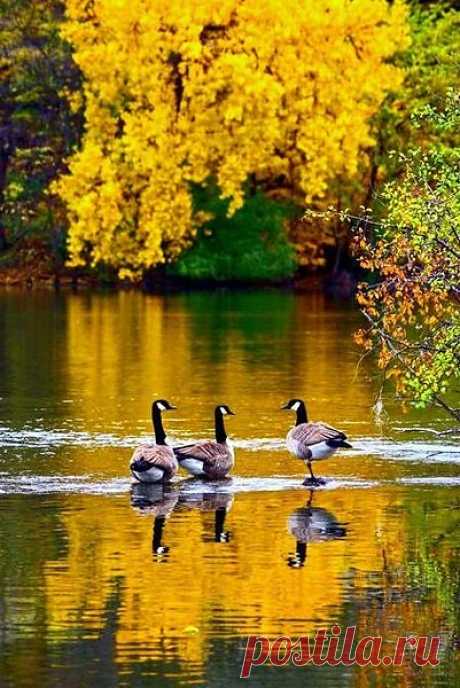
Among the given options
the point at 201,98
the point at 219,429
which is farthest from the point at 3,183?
the point at 219,429

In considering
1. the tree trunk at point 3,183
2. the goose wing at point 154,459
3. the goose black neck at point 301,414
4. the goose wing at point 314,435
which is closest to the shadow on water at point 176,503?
the goose wing at point 154,459

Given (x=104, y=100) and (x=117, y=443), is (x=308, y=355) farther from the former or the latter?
(x=104, y=100)

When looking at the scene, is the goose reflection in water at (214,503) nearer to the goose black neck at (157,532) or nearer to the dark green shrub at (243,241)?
the goose black neck at (157,532)

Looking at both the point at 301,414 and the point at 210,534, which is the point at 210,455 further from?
the point at 210,534

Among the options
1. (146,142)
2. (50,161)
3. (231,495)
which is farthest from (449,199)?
(50,161)

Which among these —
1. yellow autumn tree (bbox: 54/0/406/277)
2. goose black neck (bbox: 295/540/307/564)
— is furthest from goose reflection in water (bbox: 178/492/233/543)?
yellow autumn tree (bbox: 54/0/406/277)

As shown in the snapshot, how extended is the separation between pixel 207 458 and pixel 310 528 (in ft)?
11.6

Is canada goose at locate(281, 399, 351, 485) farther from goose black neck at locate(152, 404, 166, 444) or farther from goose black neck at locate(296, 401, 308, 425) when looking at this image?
goose black neck at locate(152, 404, 166, 444)

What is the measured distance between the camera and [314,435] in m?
25.7

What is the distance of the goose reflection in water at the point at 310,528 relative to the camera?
69.2 feet

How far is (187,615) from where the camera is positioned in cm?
1788

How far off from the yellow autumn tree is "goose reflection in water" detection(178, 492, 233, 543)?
152 feet

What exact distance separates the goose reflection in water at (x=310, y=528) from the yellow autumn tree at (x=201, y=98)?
47910mm

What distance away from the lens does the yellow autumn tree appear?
70875mm
